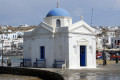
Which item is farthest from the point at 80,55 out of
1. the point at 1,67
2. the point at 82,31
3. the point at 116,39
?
the point at 116,39

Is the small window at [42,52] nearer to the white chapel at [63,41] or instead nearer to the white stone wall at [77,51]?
the white chapel at [63,41]

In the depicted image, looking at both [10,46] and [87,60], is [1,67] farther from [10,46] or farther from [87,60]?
[10,46]

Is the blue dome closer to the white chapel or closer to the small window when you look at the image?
the white chapel

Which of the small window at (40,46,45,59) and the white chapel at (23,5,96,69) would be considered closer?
the white chapel at (23,5,96,69)

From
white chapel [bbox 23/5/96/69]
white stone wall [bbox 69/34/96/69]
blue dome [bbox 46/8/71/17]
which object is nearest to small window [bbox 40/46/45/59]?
white chapel [bbox 23/5/96/69]

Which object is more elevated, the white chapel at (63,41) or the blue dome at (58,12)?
the blue dome at (58,12)

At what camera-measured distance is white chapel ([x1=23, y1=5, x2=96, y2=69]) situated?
2142 cm

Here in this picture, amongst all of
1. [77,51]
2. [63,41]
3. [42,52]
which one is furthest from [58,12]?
[77,51]

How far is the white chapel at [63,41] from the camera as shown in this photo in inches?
843

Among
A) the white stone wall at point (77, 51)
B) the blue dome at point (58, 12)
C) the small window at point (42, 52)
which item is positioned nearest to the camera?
the white stone wall at point (77, 51)

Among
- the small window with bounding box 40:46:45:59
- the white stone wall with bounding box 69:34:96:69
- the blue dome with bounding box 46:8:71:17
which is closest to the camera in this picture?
the white stone wall with bounding box 69:34:96:69

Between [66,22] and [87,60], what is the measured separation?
439cm

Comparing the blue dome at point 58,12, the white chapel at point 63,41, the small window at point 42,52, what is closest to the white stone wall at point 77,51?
the white chapel at point 63,41

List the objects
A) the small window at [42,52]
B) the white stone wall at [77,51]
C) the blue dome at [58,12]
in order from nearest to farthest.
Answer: the white stone wall at [77,51]
the small window at [42,52]
the blue dome at [58,12]
